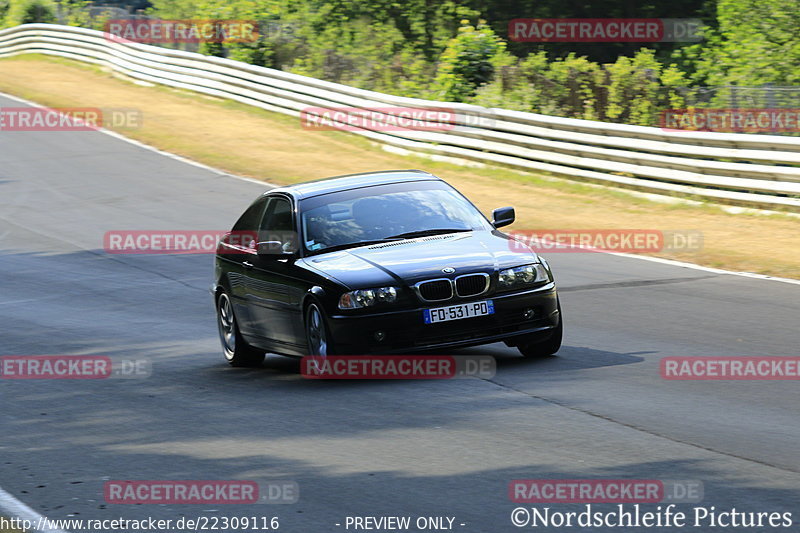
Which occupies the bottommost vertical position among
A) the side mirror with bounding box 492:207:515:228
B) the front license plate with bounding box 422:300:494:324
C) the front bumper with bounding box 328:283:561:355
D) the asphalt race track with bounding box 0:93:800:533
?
the asphalt race track with bounding box 0:93:800:533

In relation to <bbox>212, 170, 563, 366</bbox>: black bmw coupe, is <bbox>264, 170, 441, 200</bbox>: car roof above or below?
above

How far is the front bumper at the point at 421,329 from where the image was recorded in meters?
9.14

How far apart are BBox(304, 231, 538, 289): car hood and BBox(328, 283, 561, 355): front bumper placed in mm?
241

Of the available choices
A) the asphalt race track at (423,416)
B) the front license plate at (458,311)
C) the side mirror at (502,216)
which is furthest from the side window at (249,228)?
the front license plate at (458,311)

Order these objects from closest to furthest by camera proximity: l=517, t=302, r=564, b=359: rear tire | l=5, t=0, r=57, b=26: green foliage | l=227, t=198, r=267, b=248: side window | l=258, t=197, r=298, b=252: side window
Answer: l=517, t=302, r=564, b=359: rear tire < l=258, t=197, r=298, b=252: side window < l=227, t=198, r=267, b=248: side window < l=5, t=0, r=57, b=26: green foliage

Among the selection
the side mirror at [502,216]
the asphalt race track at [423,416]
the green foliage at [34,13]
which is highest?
the green foliage at [34,13]

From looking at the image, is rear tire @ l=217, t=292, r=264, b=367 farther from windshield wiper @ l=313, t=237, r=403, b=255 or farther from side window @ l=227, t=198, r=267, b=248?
windshield wiper @ l=313, t=237, r=403, b=255

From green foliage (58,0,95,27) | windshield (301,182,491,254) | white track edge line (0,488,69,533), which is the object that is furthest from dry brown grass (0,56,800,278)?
white track edge line (0,488,69,533)

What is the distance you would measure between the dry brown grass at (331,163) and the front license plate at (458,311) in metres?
6.00

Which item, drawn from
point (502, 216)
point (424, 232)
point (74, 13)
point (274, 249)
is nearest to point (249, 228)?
point (274, 249)

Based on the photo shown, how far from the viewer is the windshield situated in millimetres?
10031

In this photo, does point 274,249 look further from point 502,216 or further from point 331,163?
point 331,163

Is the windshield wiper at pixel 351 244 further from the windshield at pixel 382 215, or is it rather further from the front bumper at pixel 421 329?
the front bumper at pixel 421 329

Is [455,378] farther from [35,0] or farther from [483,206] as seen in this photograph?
[35,0]
